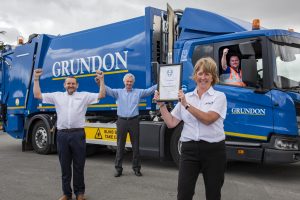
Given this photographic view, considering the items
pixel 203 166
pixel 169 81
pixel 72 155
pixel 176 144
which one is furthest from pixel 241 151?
pixel 203 166

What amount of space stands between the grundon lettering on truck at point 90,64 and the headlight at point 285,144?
3.38 metres

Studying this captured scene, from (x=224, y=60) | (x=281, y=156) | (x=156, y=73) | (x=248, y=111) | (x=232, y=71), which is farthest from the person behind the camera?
(x=156, y=73)

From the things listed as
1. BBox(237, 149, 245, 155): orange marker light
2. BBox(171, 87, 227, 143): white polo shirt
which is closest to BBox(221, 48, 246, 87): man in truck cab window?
BBox(237, 149, 245, 155): orange marker light

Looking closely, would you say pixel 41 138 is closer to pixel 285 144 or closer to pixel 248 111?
pixel 248 111

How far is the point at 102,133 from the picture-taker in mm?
8695

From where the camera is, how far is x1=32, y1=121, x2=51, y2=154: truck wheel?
9.87m

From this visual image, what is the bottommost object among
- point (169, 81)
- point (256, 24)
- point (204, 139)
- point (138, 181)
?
point (138, 181)

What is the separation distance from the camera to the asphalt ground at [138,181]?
18.2 ft

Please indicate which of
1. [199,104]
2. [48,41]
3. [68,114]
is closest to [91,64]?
[48,41]

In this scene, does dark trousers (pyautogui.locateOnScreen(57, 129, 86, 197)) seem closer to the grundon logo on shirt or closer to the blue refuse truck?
the blue refuse truck

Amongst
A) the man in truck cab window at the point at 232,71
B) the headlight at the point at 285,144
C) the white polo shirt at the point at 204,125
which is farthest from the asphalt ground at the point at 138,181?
the white polo shirt at the point at 204,125

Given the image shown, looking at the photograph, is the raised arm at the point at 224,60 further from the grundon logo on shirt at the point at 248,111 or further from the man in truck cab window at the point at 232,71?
the grundon logo on shirt at the point at 248,111

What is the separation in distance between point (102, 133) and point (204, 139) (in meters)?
5.60

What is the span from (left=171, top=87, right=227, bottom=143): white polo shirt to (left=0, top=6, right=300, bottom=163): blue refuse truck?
0.80m
